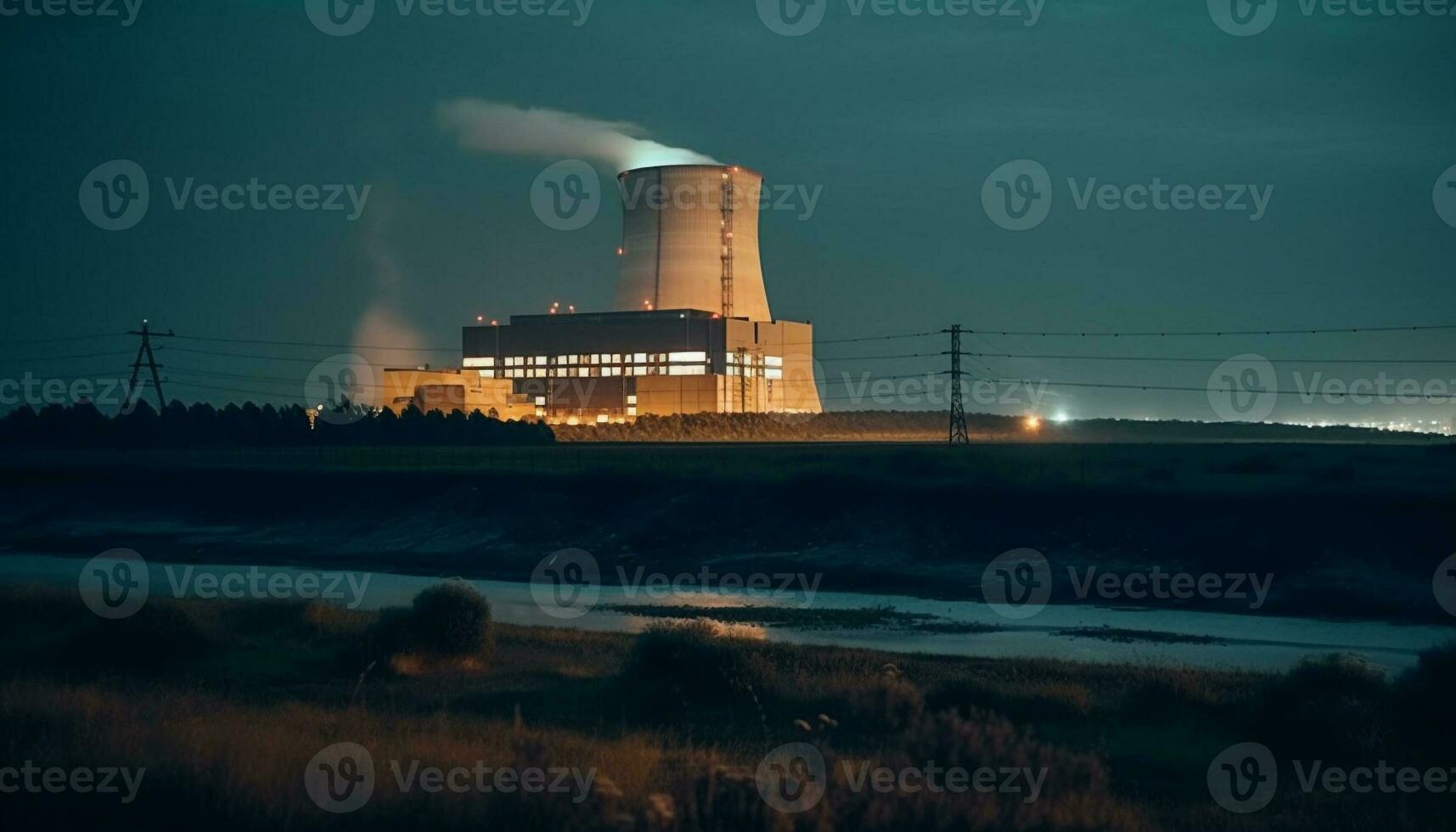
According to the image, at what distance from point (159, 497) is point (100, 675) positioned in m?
33.5

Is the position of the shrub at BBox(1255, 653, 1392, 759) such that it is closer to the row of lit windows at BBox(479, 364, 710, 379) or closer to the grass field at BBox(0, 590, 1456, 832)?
the grass field at BBox(0, 590, 1456, 832)

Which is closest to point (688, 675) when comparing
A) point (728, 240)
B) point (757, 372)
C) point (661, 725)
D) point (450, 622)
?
point (661, 725)

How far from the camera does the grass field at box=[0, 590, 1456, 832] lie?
8117 mm

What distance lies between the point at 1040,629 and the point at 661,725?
32.1ft

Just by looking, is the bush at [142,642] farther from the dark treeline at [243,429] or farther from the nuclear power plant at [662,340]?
the nuclear power plant at [662,340]

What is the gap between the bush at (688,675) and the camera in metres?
13.1

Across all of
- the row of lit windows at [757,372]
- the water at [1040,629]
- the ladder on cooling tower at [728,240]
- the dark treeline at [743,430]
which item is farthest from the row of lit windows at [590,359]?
the water at [1040,629]

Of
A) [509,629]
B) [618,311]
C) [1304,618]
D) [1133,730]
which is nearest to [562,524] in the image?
[509,629]

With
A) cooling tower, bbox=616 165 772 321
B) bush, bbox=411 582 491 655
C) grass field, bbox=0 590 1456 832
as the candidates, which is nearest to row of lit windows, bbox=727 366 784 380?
cooling tower, bbox=616 165 772 321

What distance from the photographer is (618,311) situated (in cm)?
8250

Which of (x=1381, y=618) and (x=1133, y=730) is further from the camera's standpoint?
(x=1381, y=618)

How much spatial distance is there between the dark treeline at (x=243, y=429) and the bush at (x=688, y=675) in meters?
49.5

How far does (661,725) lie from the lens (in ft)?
39.9

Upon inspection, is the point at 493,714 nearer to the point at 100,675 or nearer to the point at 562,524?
the point at 100,675
